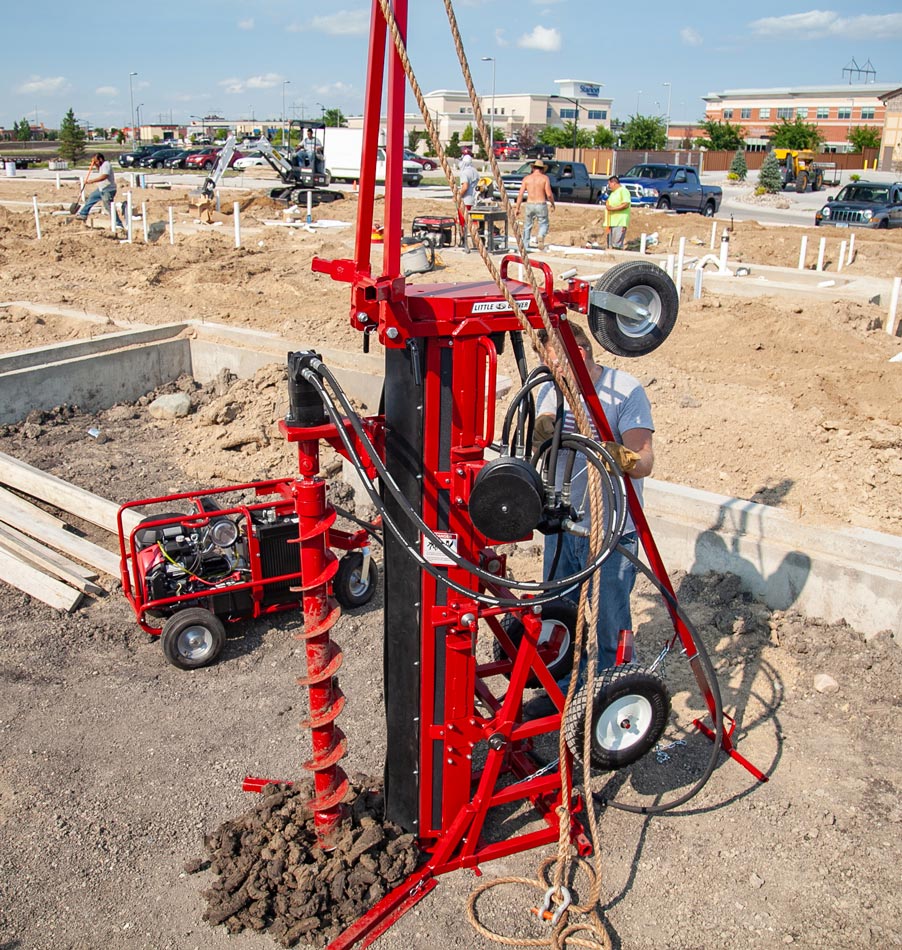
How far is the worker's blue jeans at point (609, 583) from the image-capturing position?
435 centimetres

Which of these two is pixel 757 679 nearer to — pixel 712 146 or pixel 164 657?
pixel 164 657

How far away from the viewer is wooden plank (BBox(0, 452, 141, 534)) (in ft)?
22.9

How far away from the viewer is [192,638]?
5469mm

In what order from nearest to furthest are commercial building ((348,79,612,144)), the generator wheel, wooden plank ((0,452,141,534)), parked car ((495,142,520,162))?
1. the generator wheel
2. wooden plank ((0,452,141,534))
3. parked car ((495,142,520,162))
4. commercial building ((348,79,612,144))

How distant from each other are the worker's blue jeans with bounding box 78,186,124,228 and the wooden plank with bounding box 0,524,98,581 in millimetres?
16578

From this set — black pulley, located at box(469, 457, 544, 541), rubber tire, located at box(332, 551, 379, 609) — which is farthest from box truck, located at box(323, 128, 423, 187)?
black pulley, located at box(469, 457, 544, 541)

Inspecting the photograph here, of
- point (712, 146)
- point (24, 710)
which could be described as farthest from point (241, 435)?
point (712, 146)

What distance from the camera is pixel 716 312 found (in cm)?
1215

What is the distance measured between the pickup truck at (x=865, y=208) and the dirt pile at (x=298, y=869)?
26750 mm

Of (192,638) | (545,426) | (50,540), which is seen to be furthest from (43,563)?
(545,426)

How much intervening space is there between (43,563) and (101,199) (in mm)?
18357

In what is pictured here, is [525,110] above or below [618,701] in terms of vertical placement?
above

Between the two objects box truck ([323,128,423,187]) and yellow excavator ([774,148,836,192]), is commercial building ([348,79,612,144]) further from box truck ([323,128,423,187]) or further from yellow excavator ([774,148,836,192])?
box truck ([323,128,423,187])

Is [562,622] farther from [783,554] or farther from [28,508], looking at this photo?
[28,508]
